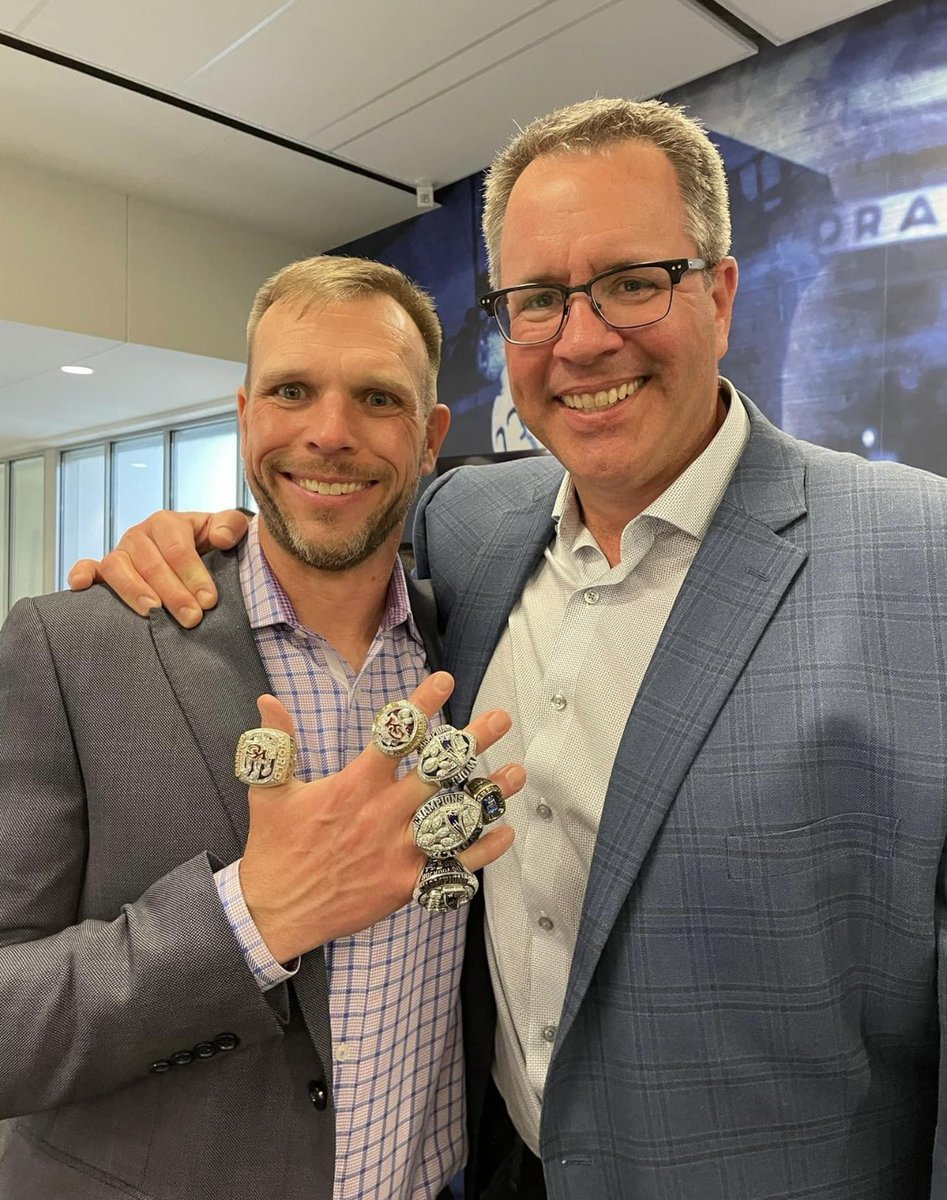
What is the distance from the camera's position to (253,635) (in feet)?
4.27

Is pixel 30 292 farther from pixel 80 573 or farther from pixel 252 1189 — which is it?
pixel 252 1189

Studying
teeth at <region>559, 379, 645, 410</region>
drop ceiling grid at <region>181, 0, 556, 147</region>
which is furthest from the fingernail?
drop ceiling grid at <region>181, 0, 556, 147</region>

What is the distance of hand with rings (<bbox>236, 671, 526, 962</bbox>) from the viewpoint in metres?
1.03

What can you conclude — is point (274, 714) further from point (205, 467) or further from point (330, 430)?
point (205, 467)

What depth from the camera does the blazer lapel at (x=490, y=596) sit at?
1.46 metres

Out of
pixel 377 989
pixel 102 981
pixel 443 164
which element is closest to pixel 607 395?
pixel 377 989

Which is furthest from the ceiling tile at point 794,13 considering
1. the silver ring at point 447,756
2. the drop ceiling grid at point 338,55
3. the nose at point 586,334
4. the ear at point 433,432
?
the silver ring at point 447,756

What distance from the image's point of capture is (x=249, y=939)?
Answer: 1.04 metres

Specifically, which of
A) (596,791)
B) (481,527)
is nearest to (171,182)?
(481,527)

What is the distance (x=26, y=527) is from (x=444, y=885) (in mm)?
9657

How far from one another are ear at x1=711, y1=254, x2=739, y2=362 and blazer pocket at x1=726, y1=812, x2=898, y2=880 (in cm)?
69

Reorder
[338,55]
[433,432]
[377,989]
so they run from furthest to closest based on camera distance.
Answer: [338,55], [433,432], [377,989]

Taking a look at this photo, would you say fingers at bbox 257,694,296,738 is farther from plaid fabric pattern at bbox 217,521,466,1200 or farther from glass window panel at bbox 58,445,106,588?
glass window panel at bbox 58,445,106,588

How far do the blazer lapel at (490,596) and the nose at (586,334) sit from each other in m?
0.36
